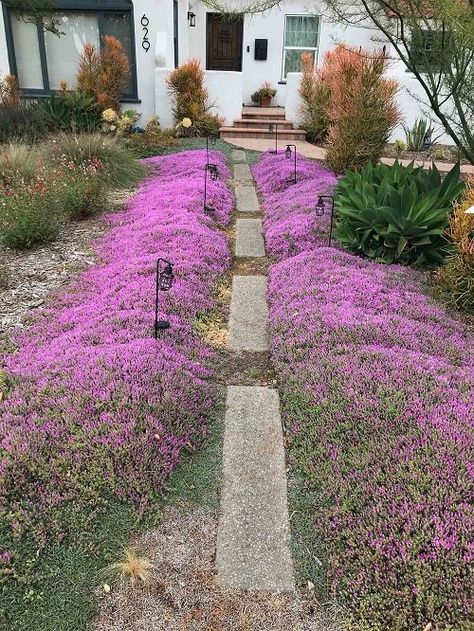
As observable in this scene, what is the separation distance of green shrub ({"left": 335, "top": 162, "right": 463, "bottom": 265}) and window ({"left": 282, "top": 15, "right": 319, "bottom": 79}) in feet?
38.6

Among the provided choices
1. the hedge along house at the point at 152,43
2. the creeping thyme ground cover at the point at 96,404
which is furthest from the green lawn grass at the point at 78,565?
the hedge along house at the point at 152,43

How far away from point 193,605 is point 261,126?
1435 cm

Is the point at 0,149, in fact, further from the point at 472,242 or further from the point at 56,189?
the point at 472,242

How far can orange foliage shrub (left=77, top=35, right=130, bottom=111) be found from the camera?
13.3 metres

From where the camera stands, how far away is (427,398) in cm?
322

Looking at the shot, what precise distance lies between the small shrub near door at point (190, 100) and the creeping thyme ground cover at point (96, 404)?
30.3ft

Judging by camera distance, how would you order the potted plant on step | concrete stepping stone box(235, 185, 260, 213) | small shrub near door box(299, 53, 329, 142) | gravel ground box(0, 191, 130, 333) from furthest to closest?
1. the potted plant on step
2. small shrub near door box(299, 53, 329, 142)
3. concrete stepping stone box(235, 185, 260, 213)
4. gravel ground box(0, 191, 130, 333)

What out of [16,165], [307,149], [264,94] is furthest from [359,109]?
[264,94]

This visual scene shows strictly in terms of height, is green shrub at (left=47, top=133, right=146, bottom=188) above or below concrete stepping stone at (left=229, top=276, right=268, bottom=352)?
above

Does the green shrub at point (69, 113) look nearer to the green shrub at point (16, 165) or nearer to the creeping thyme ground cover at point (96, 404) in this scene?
the green shrub at point (16, 165)

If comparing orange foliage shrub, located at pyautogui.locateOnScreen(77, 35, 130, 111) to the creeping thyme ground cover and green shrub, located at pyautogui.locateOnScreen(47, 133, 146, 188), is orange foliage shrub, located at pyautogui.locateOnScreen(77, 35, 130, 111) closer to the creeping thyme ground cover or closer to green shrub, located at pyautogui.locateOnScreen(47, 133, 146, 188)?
green shrub, located at pyautogui.locateOnScreen(47, 133, 146, 188)

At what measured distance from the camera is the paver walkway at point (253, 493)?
94.3 inches

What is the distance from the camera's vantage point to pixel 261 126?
1504cm

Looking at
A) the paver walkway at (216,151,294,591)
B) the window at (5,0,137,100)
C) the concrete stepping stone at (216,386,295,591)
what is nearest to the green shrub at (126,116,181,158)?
the window at (5,0,137,100)
